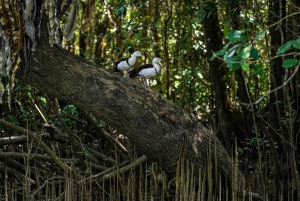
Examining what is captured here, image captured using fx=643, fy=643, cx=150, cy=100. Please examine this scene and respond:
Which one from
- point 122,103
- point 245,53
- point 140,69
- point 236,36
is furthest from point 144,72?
point 245,53

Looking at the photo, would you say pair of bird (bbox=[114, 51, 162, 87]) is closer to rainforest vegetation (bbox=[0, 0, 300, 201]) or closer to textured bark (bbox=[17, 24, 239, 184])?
rainforest vegetation (bbox=[0, 0, 300, 201])

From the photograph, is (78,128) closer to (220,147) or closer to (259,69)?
(220,147)

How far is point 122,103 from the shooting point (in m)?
5.00

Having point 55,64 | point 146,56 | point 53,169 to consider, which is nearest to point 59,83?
point 55,64

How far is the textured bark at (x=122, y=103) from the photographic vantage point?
16.0ft

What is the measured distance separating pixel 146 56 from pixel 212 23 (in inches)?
114

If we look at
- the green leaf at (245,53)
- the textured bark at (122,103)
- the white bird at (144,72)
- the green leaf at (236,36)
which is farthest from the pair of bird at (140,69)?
the green leaf at (245,53)

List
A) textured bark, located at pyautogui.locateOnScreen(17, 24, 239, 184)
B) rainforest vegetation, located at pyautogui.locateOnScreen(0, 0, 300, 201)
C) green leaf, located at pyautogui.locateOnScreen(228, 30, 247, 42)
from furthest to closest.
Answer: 1. textured bark, located at pyautogui.locateOnScreen(17, 24, 239, 184)
2. rainforest vegetation, located at pyautogui.locateOnScreen(0, 0, 300, 201)
3. green leaf, located at pyautogui.locateOnScreen(228, 30, 247, 42)

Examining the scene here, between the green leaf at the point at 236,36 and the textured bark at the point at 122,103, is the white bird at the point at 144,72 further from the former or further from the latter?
the green leaf at the point at 236,36

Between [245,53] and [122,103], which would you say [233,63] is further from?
[122,103]

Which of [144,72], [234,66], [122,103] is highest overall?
[144,72]

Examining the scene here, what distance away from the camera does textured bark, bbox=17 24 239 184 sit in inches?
192

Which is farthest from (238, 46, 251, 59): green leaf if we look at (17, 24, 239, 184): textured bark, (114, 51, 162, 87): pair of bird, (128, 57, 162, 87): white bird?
(128, 57, 162, 87): white bird

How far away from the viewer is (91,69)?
198 inches
